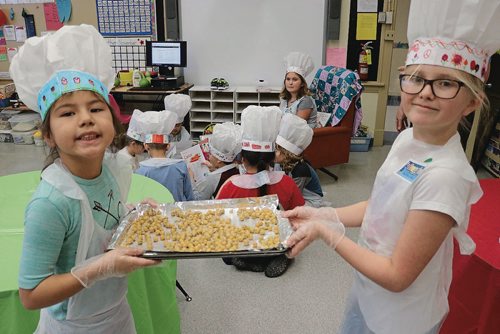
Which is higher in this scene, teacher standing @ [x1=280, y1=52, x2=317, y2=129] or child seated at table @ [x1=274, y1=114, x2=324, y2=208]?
teacher standing @ [x1=280, y1=52, x2=317, y2=129]

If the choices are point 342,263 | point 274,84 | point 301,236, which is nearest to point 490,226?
point 301,236

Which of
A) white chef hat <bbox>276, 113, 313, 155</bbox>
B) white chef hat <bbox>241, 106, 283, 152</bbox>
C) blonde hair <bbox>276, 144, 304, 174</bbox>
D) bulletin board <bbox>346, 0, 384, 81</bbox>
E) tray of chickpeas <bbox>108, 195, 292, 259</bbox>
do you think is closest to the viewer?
tray of chickpeas <bbox>108, 195, 292, 259</bbox>

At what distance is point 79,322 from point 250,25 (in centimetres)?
444

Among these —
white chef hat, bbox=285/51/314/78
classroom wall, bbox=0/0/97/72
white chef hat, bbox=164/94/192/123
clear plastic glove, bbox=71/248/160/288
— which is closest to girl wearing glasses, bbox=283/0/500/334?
clear plastic glove, bbox=71/248/160/288

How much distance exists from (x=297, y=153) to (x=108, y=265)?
7.01ft

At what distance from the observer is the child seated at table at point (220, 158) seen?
2542mm

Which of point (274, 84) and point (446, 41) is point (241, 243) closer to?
point (446, 41)

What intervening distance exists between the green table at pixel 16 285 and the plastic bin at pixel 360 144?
3.52 metres

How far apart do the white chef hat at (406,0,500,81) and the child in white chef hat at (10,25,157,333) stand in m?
0.83

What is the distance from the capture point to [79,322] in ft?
3.55

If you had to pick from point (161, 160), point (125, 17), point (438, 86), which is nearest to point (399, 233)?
point (438, 86)

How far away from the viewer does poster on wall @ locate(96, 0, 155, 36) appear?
16.6ft

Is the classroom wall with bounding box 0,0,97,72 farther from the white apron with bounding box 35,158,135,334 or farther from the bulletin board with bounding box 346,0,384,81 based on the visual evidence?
the white apron with bounding box 35,158,135,334

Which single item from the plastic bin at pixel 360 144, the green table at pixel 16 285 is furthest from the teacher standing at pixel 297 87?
the green table at pixel 16 285
